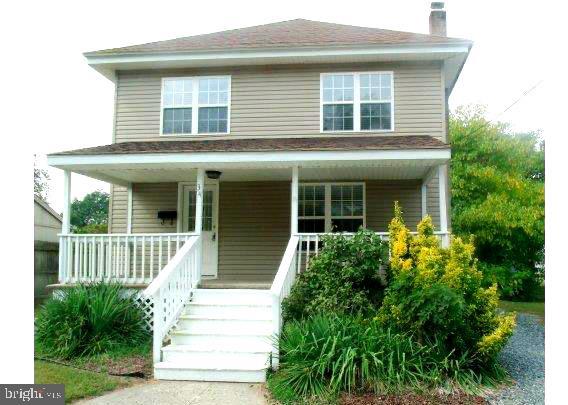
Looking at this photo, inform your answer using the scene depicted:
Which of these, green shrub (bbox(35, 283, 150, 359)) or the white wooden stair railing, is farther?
green shrub (bbox(35, 283, 150, 359))

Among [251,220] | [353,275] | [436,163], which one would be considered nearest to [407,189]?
[436,163]

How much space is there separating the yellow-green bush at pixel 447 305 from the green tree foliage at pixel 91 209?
4500 cm

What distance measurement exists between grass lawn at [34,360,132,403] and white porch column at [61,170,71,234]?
326 cm

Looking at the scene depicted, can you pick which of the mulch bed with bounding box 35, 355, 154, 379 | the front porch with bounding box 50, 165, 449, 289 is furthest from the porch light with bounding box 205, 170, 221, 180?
the mulch bed with bounding box 35, 355, 154, 379

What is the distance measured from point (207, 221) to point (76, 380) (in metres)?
5.63

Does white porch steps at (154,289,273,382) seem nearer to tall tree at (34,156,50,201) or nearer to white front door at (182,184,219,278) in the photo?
white front door at (182,184,219,278)

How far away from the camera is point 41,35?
9.21 meters

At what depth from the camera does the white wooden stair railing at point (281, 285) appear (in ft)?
23.5

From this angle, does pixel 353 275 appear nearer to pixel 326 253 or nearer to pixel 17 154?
pixel 326 253

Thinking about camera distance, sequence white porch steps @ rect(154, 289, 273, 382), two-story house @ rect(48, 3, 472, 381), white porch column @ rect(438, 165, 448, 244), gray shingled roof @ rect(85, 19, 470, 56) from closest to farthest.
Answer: white porch steps @ rect(154, 289, 273, 382) < white porch column @ rect(438, 165, 448, 244) < two-story house @ rect(48, 3, 472, 381) < gray shingled roof @ rect(85, 19, 470, 56)

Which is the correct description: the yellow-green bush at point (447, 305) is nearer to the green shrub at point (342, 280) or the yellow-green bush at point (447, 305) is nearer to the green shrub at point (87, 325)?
the green shrub at point (342, 280)

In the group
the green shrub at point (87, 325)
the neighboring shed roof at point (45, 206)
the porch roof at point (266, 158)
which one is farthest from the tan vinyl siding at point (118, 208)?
the neighboring shed roof at point (45, 206)

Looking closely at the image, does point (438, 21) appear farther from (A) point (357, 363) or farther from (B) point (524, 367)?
(A) point (357, 363)

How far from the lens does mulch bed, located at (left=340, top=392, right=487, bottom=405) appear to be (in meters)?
5.73
